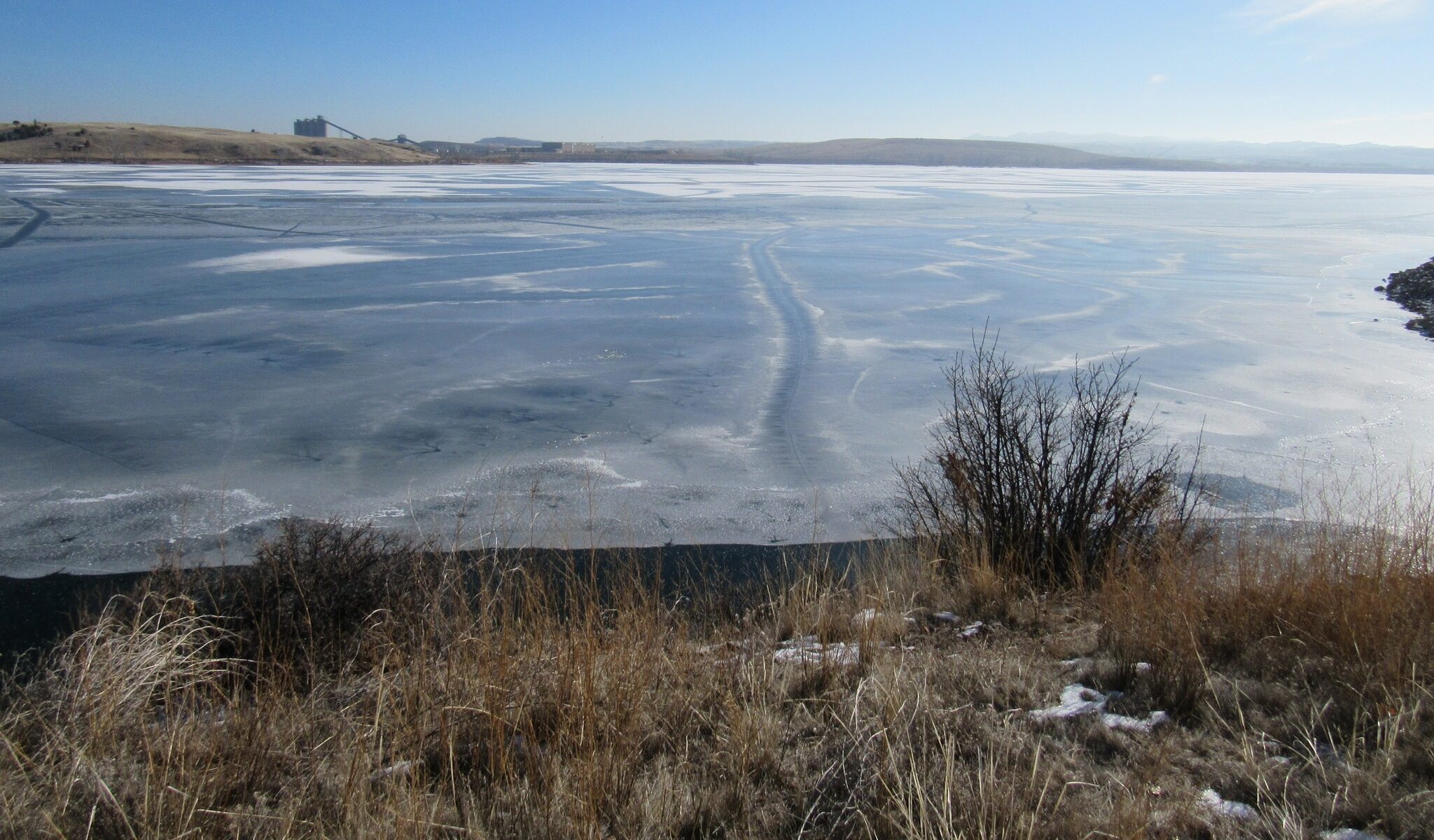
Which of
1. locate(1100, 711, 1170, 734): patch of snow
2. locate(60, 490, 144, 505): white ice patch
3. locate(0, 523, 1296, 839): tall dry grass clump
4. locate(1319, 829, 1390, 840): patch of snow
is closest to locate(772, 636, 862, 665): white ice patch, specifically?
locate(0, 523, 1296, 839): tall dry grass clump

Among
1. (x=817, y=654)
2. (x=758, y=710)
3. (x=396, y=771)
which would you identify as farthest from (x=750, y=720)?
(x=396, y=771)

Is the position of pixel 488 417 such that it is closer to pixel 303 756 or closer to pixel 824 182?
pixel 303 756

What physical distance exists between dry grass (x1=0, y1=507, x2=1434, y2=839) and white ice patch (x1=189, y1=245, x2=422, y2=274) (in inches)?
496

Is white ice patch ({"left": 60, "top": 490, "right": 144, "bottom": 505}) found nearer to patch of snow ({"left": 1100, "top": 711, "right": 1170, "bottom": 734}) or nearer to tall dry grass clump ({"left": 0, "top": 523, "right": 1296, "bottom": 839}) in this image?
tall dry grass clump ({"left": 0, "top": 523, "right": 1296, "bottom": 839})

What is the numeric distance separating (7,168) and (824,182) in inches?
1565

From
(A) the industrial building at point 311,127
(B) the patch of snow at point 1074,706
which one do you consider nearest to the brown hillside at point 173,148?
(A) the industrial building at point 311,127

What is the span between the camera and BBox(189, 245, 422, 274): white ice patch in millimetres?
15812

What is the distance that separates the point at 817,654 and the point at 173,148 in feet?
247

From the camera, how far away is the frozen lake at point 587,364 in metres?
6.50

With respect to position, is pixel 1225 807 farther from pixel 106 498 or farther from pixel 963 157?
pixel 963 157

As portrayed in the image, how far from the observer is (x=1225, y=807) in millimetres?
2668

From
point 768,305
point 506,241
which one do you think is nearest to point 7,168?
point 506,241

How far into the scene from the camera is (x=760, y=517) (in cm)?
645

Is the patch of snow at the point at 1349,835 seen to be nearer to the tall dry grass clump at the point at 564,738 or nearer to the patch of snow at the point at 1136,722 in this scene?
the tall dry grass clump at the point at 564,738
